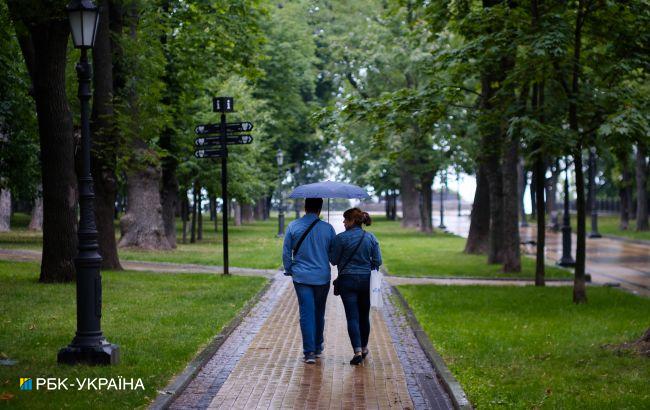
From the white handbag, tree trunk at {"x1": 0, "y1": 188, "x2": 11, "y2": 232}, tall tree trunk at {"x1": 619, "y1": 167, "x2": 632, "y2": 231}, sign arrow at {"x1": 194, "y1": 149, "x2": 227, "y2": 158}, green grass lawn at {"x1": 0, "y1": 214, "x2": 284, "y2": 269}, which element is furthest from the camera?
tall tree trunk at {"x1": 619, "y1": 167, "x2": 632, "y2": 231}

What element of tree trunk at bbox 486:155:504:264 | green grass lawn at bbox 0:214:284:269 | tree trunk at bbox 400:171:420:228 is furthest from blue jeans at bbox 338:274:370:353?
tree trunk at bbox 400:171:420:228

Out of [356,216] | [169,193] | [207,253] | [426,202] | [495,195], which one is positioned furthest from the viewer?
[426,202]

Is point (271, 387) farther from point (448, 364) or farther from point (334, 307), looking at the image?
point (334, 307)

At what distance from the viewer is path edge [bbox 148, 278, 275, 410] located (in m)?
8.12

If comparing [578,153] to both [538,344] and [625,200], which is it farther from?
[625,200]

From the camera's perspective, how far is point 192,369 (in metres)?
9.57

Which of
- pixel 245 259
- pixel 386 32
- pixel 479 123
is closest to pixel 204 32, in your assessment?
pixel 245 259

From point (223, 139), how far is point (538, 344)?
11741 mm

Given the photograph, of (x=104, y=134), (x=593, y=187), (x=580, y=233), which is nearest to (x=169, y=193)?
(x=104, y=134)

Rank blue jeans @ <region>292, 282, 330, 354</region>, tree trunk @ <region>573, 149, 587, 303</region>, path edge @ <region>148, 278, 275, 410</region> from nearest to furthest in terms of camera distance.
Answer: path edge @ <region>148, 278, 275, 410</region> < blue jeans @ <region>292, 282, 330, 354</region> < tree trunk @ <region>573, 149, 587, 303</region>

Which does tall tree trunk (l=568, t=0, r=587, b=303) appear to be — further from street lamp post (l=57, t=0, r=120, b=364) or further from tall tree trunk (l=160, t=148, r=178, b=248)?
tall tree trunk (l=160, t=148, r=178, b=248)

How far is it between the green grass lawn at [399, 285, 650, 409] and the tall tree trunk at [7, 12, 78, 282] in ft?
21.2

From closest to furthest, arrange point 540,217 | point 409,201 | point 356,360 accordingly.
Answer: point 356,360 → point 540,217 → point 409,201

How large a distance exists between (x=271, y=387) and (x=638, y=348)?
441cm
